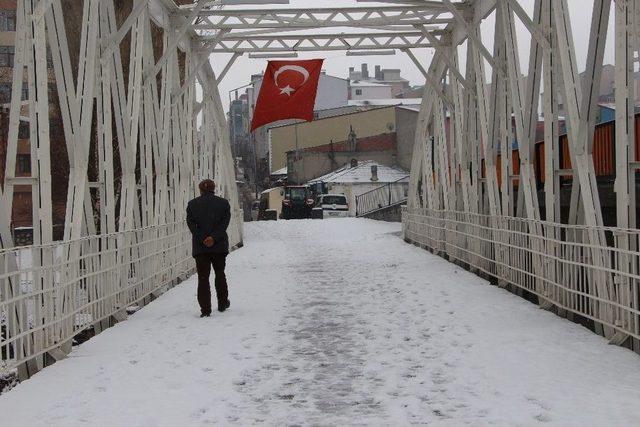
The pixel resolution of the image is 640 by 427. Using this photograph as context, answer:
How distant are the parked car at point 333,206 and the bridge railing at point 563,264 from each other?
34.6 m

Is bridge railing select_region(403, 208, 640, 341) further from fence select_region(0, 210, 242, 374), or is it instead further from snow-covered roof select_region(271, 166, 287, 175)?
snow-covered roof select_region(271, 166, 287, 175)

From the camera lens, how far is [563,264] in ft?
32.3

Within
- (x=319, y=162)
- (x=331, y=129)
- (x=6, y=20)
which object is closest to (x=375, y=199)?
(x=319, y=162)

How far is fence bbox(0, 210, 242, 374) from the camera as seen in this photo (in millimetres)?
6980

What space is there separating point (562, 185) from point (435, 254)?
197 inches

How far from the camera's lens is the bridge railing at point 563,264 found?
772 cm

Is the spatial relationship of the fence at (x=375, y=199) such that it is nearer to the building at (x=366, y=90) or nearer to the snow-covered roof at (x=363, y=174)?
the snow-covered roof at (x=363, y=174)

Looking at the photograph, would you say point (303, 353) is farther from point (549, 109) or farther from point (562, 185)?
point (562, 185)

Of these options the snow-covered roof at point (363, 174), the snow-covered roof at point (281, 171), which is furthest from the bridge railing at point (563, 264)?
the snow-covered roof at point (281, 171)

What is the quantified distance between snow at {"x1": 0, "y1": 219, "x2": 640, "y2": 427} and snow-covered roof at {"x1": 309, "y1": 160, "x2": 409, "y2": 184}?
49501mm

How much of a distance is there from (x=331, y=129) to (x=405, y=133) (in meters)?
6.74

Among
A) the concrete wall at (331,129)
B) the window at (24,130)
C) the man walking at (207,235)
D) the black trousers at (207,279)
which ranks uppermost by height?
the concrete wall at (331,129)

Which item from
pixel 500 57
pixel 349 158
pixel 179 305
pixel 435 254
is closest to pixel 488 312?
pixel 179 305

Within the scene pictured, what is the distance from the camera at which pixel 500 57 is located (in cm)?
1445
